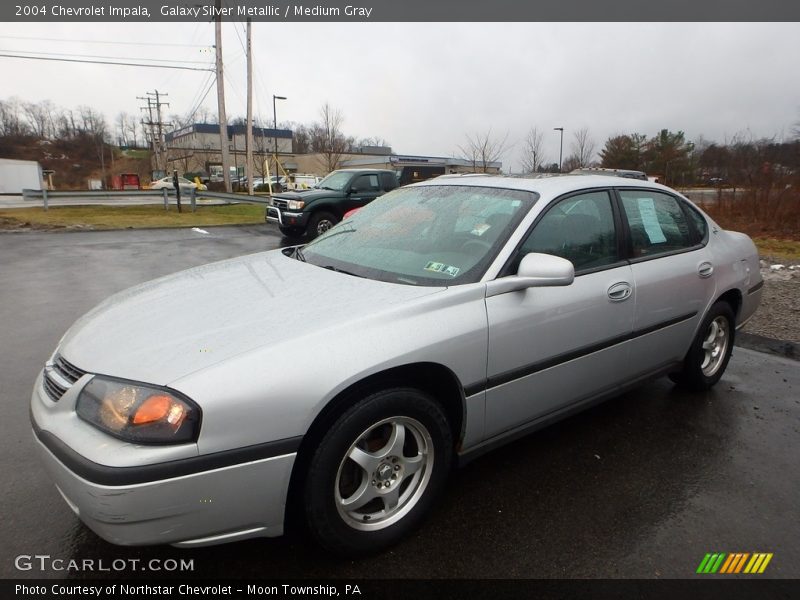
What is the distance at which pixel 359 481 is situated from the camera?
220cm

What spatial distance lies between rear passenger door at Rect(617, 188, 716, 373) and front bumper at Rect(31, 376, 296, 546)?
234 cm

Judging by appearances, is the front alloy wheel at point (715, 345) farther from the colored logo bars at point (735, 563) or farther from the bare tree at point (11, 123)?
the bare tree at point (11, 123)

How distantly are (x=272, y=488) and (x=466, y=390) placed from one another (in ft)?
3.13

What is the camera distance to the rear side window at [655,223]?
3312mm

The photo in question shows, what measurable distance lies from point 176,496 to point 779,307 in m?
7.18

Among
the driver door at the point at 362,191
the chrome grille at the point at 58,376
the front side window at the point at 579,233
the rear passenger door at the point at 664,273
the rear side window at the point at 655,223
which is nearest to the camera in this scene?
the chrome grille at the point at 58,376

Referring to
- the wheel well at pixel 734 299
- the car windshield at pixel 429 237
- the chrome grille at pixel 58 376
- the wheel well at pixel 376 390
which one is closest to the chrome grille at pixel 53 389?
the chrome grille at pixel 58 376

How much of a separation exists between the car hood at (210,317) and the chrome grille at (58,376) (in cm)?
3

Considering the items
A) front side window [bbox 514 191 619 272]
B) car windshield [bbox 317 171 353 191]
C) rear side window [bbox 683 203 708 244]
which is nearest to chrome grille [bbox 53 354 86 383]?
front side window [bbox 514 191 619 272]

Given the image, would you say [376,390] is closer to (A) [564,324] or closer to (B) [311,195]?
(A) [564,324]

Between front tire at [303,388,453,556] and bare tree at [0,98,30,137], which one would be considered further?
bare tree at [0,98,30,137]

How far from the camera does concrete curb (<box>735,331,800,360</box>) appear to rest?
4996 millimetres

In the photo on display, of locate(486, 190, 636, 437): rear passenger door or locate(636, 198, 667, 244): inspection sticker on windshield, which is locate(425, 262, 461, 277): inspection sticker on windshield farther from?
locate(636, 198, 667, 244): inspection sticker on windshield

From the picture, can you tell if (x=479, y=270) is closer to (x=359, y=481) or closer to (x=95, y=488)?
(x=359, y=481)
